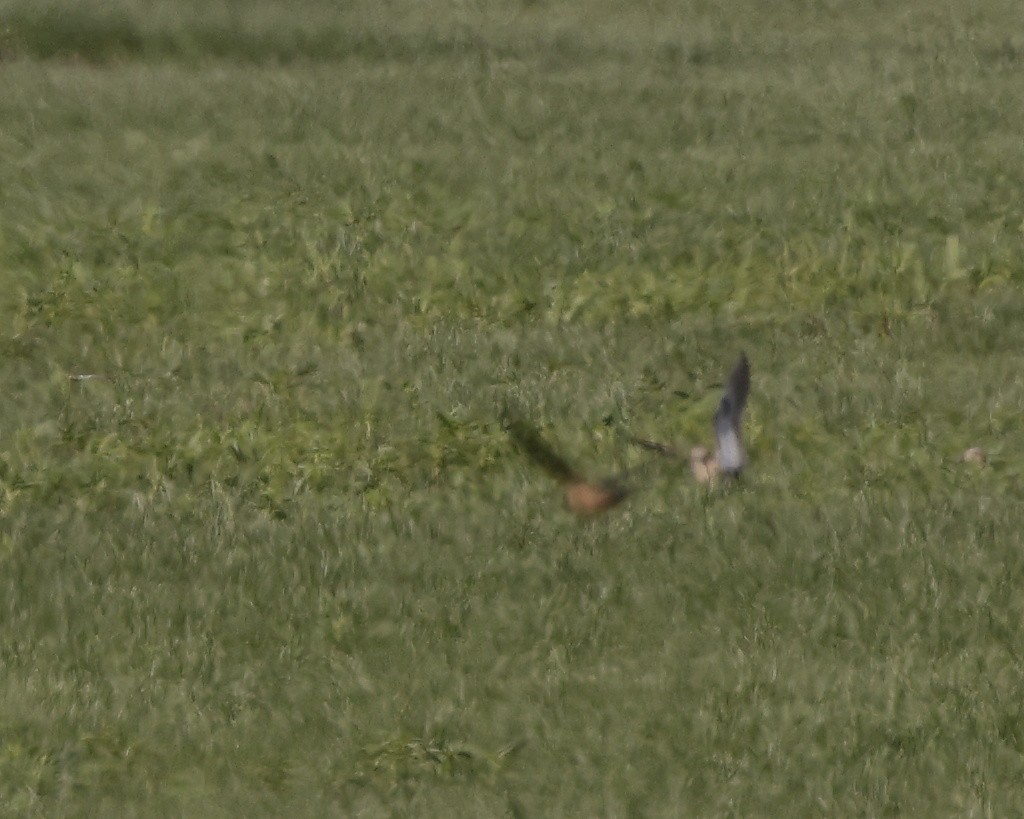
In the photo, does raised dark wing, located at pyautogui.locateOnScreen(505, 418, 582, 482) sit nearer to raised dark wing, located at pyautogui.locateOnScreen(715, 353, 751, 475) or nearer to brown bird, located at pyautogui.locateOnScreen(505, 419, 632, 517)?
brown bird, located at pyautogui.locateOnScreen(505, 419, 632, 517)

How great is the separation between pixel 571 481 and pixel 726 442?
0.82m

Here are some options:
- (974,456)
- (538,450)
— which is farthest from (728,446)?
(974,456)

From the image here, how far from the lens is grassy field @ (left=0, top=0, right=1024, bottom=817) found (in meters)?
5.68

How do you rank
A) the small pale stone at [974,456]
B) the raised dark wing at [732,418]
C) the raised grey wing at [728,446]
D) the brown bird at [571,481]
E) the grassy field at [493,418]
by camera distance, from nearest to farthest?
the grassy field at [493,418] < the raised dark wing at [732,418] < the raised grey wing at [728,446] < the brown bird at [571,481] < the small pale stone at [974,456]

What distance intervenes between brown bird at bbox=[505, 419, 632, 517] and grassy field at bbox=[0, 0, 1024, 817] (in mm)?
89

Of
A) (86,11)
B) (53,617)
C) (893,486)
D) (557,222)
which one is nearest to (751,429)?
(893,486)

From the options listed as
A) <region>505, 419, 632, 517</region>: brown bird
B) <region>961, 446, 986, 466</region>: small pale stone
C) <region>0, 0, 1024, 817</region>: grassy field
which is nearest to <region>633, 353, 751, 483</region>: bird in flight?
<region>0, 0, 1024, 817</region>: grassy field

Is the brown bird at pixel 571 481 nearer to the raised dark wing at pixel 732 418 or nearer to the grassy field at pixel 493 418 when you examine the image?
the grassy field at pixel 493 418

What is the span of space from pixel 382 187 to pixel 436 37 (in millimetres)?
3175

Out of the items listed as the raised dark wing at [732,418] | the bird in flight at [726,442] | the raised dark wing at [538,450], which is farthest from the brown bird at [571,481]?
the raised dark wing at [732,418]

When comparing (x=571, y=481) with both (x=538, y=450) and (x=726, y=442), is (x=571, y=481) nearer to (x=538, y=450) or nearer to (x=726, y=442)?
(x=538, y=450)

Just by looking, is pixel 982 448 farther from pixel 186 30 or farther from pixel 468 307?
pixel 186 30

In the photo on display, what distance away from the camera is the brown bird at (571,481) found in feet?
23.2

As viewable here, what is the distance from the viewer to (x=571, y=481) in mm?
7410
